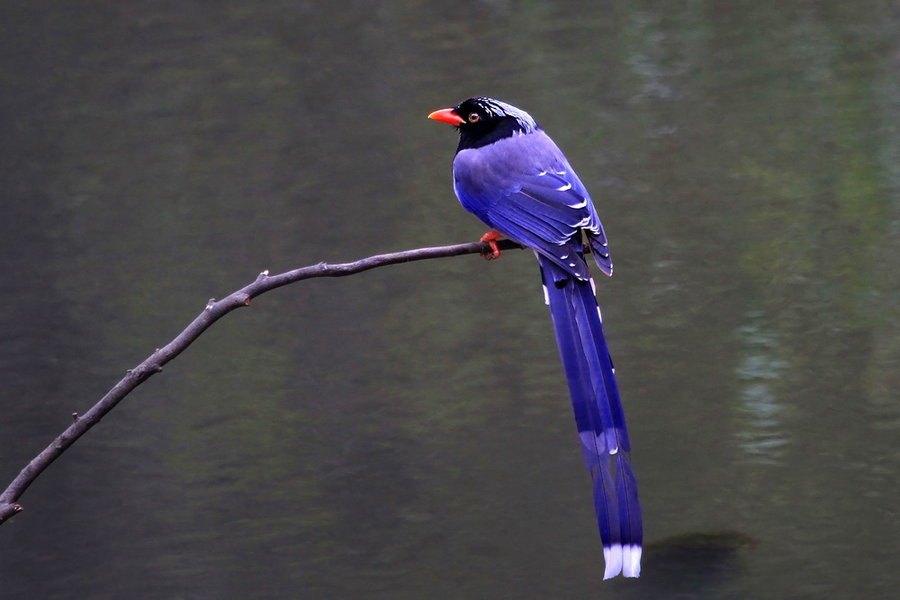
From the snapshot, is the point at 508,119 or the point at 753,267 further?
the point at 753,267

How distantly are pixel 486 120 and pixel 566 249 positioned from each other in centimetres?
67

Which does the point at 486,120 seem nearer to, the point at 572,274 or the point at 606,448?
the point at 572,274

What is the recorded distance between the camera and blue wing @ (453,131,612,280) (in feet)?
8.70

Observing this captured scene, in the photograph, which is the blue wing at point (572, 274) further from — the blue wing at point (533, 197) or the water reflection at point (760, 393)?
the water reflection at point (760, 393)

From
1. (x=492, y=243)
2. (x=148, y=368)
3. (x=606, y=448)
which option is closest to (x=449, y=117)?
(x=492, y=243)

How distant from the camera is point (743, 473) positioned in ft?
12.2

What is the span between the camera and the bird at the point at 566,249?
2229 mm

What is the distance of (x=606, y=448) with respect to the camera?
2240mm

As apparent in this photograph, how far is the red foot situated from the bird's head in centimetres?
40

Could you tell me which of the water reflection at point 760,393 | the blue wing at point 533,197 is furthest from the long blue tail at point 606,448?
the water reflection at point 760,393

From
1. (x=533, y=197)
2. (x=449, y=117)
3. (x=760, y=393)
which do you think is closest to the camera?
(x=533, y=197)

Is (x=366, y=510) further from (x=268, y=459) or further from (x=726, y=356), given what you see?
(x=726, y=356)

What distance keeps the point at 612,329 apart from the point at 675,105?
3.69 ft

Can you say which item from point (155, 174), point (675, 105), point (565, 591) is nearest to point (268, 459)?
point (565, 591)
